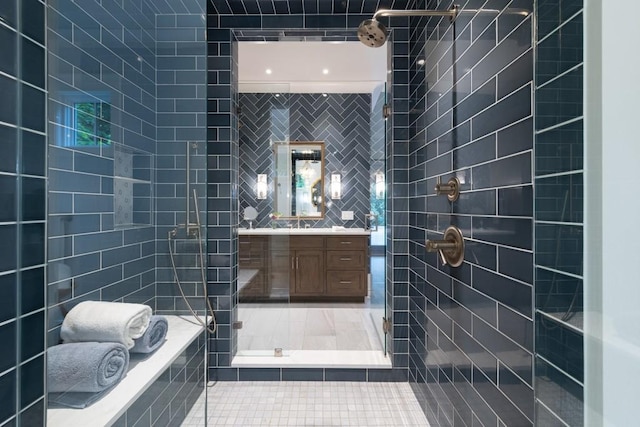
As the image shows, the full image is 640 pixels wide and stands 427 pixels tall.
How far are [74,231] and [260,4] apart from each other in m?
1.86

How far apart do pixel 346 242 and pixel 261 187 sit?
1499 mm

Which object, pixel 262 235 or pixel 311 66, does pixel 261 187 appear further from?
pixel 311 66

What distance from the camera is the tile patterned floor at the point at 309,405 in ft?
5.84

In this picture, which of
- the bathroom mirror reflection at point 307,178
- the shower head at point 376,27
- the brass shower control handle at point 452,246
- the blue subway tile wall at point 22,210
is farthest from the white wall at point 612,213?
the bathroom mirror reflection at point 307,178

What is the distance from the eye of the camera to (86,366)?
1110mm

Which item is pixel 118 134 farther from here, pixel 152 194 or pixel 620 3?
pixel 620 3

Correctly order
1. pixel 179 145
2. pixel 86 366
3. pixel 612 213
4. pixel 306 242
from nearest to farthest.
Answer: pixel 612 213 → pixel 86 366 → pixel 179 145 → pixel 306 242

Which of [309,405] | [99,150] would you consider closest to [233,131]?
[99,150]

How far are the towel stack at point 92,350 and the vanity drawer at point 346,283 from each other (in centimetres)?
259

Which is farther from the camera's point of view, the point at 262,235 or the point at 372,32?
the point at 262,235

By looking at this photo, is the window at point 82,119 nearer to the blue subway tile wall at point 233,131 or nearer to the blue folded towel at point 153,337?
the blue folded towel at point 153,337

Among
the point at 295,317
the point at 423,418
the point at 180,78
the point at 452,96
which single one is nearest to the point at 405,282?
the point at 423,418

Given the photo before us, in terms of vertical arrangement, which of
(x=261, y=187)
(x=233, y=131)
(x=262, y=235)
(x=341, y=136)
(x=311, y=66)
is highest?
(x=311, y=66)

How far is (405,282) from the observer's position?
2172mm
